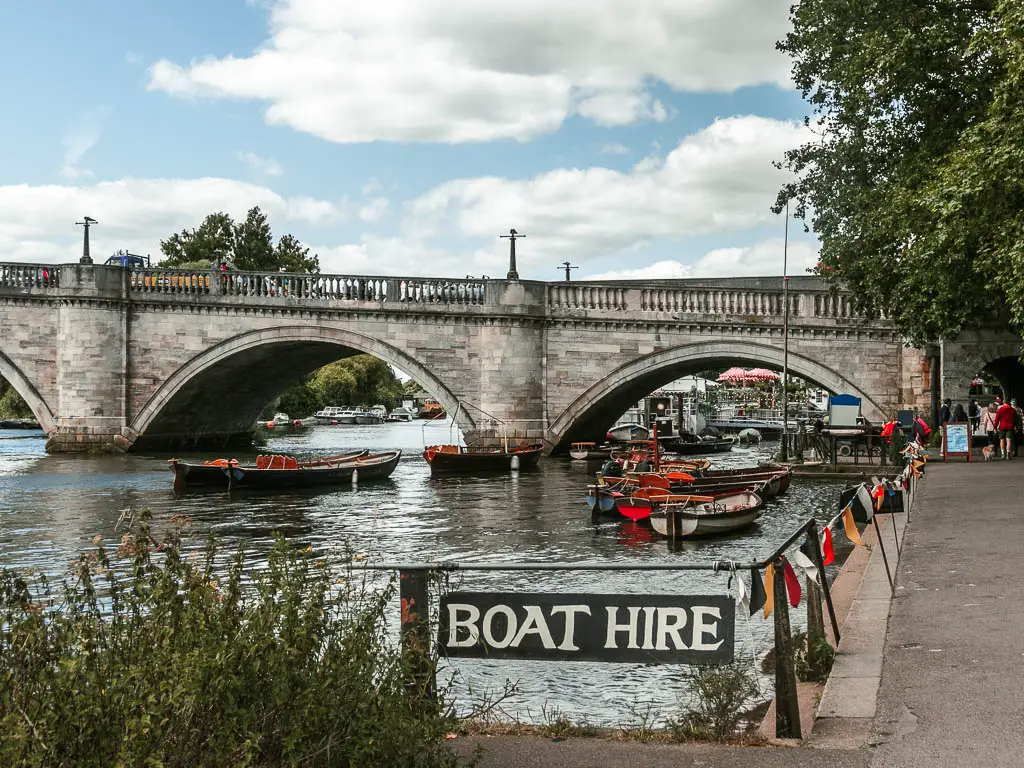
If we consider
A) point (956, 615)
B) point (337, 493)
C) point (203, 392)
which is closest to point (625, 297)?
point (337, 493)

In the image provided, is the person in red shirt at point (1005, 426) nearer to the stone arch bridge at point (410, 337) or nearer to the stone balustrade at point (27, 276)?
the stone arch bridge at point (410, 337)

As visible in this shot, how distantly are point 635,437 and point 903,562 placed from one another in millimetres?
25570

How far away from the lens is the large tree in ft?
47.2

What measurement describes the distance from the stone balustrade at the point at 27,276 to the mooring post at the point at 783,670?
30.7 meters

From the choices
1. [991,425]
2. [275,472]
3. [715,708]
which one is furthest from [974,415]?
[715,708]

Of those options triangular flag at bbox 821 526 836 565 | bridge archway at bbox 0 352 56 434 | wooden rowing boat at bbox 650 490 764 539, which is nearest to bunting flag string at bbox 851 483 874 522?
triangular flag at bbox 821 526 836 565

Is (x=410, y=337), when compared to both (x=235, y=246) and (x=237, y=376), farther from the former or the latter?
(x=235, y=246)

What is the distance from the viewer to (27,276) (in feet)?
105

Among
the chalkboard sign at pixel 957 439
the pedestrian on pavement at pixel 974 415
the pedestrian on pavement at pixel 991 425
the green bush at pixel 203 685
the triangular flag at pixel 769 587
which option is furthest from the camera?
the pedestrian on pavement at pixel 974 415

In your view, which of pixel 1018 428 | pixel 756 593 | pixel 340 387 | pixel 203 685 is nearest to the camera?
pixel 203 685

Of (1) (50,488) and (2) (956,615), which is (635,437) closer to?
(1) (50,488)

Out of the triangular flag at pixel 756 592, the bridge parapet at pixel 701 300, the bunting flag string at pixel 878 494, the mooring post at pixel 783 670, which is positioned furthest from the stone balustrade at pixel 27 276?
the mooring post at pixel 783 670

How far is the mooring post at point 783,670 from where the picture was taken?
4891 millimetres

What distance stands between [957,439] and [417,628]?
1891 cm
